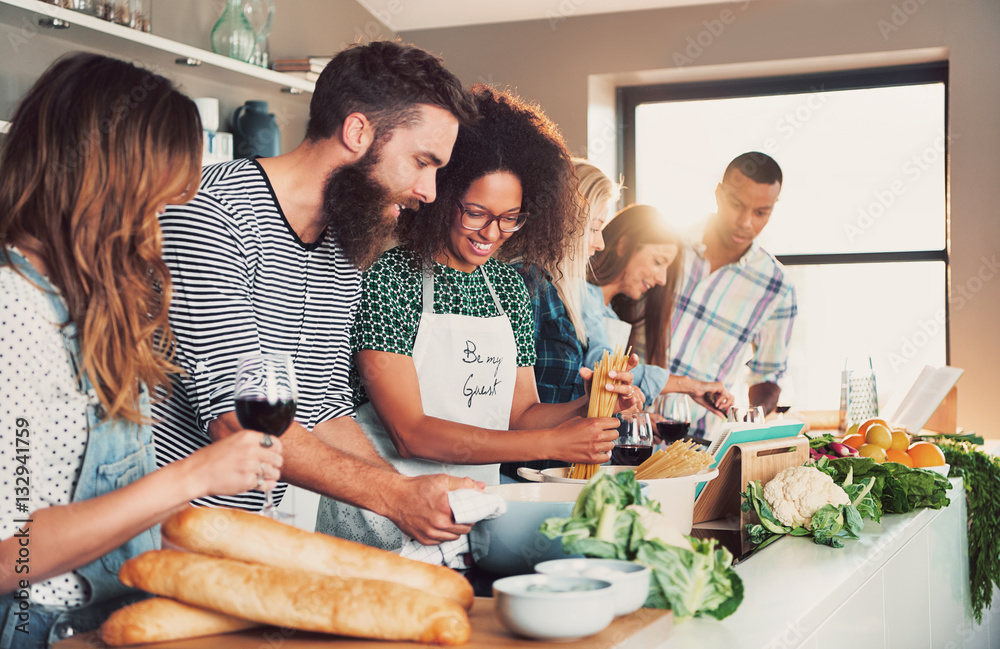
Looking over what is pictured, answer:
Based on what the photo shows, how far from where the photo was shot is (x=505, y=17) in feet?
15.5

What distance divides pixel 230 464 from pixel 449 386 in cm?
103

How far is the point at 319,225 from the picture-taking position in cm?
165

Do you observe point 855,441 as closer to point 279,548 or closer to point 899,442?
point 899,442

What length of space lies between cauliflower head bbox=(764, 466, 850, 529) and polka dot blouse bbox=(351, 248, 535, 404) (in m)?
0.71

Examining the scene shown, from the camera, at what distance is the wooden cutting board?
0.84m

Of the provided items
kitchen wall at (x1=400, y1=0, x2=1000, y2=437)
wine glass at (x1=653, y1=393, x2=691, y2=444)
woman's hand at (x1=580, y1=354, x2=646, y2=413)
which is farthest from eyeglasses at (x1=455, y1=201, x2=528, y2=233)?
kitchen wall at (x1=400, y1=0, x2=1000, y2=437)

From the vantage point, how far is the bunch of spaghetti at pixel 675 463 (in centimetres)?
137

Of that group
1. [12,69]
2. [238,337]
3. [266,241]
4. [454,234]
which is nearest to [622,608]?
[238,337]

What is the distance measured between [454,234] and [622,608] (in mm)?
1184

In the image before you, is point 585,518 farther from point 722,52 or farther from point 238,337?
point 722,52

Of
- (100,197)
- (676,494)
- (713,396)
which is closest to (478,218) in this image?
(676,494)

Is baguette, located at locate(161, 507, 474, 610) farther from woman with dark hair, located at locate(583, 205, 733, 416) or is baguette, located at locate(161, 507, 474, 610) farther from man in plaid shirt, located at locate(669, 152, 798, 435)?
man in plaid shirt, located at locate(669, 152, 798, 435)

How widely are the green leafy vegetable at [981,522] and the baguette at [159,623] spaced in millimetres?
2067

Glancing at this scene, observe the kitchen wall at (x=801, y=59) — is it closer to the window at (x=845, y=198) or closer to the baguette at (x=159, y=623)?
the window at (x=845, y=198)
